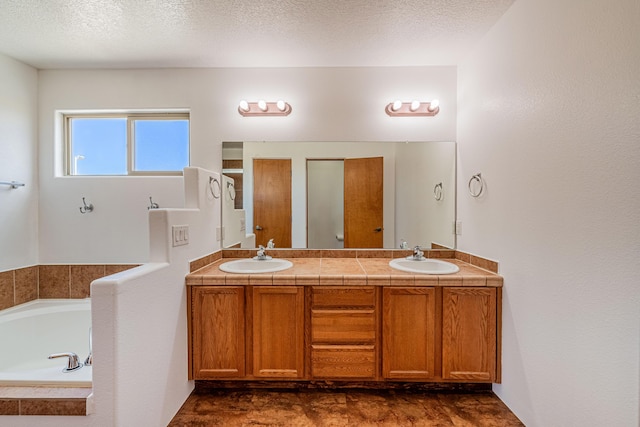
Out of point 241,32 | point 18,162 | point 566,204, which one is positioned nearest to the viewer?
point 566,204

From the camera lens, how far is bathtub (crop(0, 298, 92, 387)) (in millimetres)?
1875

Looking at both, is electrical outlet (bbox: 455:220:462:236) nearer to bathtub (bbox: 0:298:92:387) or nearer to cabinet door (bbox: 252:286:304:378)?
cabinet door (bbox: 252:286:304:378)

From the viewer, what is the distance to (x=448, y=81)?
2.29m

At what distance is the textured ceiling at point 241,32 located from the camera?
1604mm

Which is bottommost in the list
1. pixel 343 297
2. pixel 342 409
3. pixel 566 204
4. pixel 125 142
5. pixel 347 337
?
pixel 342 409

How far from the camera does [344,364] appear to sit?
1.77m

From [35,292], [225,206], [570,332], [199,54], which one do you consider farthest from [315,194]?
[35,292]

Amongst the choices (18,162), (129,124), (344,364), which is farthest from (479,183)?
(18,162)

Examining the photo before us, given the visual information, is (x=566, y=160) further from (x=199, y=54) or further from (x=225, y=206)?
(x=199, y=54)

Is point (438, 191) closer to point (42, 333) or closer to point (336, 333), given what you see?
point (336, 333)

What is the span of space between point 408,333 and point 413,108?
5.54ft

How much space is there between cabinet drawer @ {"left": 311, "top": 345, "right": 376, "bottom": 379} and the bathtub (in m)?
1.63

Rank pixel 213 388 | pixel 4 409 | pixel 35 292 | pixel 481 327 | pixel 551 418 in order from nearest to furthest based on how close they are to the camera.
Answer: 1. pixel 4 409
2. pixel 551 418
3. pixel 481 327
4. pixel 213 388
5. pixel 35 292

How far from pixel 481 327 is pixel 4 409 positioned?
2.43 m
